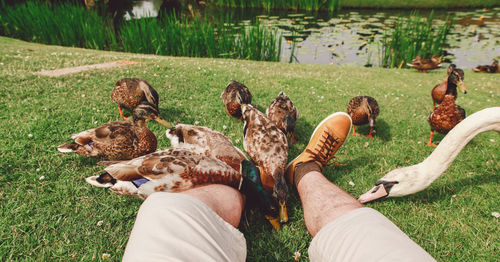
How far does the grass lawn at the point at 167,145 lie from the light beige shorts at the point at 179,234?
31.4 inches

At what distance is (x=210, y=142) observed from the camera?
3326mm

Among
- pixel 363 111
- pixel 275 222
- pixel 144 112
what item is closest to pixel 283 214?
pixel 275 222

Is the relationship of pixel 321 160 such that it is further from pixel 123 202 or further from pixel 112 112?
pixel 112 112

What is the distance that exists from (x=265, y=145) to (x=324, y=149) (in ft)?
2.80

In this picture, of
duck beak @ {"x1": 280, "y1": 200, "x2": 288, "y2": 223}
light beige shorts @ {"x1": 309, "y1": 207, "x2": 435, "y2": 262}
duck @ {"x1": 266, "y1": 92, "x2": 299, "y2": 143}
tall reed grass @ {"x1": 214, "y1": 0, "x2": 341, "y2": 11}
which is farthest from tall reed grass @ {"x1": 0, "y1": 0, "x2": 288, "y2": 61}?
tall reed grass @ {"x1": 214, "y1": 0, "x2": 341, "y2": 11}

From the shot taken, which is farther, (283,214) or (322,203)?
(283,214)

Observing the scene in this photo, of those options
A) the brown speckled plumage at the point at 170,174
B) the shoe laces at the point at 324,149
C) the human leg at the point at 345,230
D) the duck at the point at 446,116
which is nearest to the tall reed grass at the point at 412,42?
the duck at the point at 446,116

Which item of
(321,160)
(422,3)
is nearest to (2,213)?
(321,160)

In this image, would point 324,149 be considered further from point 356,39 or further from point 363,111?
point 356,39

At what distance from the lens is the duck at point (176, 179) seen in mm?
2479

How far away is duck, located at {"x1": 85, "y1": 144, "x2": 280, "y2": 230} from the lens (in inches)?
97.6

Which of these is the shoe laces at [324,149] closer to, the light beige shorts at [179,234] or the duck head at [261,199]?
the duck head at [261,199]

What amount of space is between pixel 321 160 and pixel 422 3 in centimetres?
2926

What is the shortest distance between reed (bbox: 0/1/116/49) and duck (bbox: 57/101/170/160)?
30.3ft
